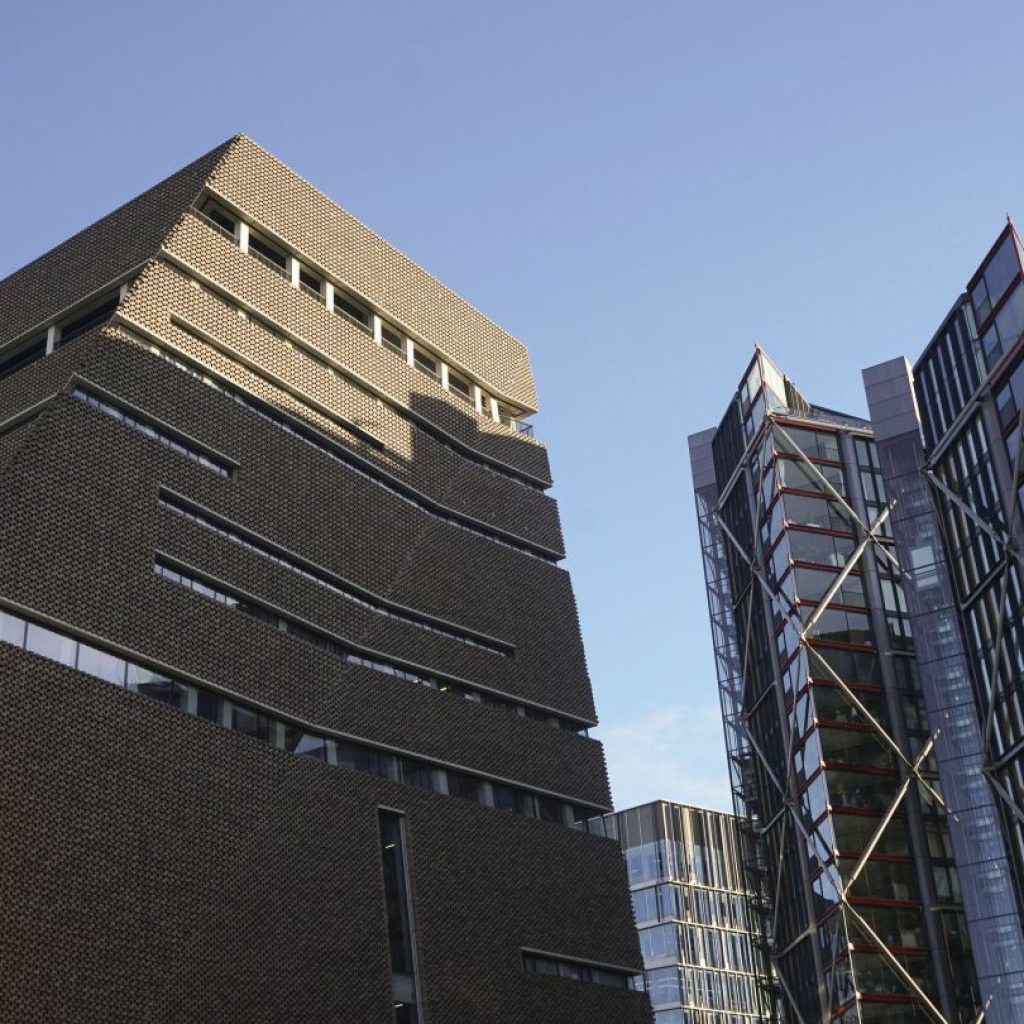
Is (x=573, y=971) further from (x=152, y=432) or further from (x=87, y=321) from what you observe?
(x=87, y=321)

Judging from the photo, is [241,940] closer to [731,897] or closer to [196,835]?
[196,835]

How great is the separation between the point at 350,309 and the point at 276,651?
2035 cm

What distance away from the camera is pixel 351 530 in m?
56.9

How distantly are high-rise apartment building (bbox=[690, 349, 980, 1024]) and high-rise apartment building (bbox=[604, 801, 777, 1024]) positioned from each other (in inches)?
1012

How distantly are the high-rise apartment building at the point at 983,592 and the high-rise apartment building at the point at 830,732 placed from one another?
7665mm

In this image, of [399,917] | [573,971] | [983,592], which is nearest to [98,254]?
[399,917]

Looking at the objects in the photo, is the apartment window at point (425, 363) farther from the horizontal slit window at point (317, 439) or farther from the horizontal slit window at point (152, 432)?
the horizontal slit window at point (152, 432)

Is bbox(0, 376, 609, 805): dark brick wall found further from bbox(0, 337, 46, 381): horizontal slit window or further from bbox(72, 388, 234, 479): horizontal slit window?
bbox(0, 337, 46, 381): horizontal slit window

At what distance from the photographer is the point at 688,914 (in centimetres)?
10869

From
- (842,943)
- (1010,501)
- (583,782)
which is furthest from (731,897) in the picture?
(1010,501)

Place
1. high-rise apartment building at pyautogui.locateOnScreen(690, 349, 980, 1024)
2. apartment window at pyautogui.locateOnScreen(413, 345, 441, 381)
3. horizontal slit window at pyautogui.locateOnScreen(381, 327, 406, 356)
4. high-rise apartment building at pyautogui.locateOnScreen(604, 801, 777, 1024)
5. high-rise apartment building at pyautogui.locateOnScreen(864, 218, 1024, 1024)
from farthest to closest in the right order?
high-rise apartment building at pyautogui.locateOnScreen(604, 801, 777, 1024) < high-rise apartment building at pyautogui.locateOnScreen(690, 349, 980, 1024) < apartment window at pyautogui.locateOnScreen(413, 345, 441, 381) < horizontal slit window at pyautogui.locateOnScreen(381, 327, 406, 356) < high-rise apartment building at pyautogui.locateOnScreen(864, 218, 1024, 1024)

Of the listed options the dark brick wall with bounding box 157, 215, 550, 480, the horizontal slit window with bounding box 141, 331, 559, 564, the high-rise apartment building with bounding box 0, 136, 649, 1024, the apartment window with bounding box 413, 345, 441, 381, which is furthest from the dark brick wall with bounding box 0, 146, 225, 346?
the apartment window with bounding box 413, 345, 441, 381

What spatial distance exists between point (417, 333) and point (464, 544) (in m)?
10.7

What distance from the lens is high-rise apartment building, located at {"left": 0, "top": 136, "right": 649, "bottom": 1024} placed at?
4150cm
